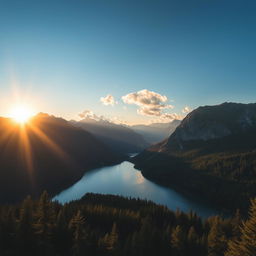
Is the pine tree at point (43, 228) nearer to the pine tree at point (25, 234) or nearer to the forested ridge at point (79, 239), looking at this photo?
the forested ridge at point (79, 239)

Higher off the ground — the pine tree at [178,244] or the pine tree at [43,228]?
the pine tree at [43,228]

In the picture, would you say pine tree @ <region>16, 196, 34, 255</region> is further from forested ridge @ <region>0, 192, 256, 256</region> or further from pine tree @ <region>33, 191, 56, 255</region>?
pine tree @ <region>33, 191, 56, 255</region>

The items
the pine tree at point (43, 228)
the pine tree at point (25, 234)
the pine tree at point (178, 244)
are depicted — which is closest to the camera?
the pine tree at point (25, 234)

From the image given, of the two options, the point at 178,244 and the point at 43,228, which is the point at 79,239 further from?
the point at 178,244

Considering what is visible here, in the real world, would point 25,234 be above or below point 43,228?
below

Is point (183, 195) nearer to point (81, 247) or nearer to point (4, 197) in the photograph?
point (4, 197)

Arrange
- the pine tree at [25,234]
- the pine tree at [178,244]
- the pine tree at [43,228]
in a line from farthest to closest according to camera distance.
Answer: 1. the pine tree at [178,244]
2. the pine tree at [43,228]
3. the pine tree at [25,234]

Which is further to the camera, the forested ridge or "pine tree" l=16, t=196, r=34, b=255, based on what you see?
"pine tree" l=16, t=196, r=34, b=255

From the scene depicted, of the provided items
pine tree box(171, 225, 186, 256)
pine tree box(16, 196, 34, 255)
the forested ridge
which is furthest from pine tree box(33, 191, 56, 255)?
pine tree box(171, 225, 186, 256)

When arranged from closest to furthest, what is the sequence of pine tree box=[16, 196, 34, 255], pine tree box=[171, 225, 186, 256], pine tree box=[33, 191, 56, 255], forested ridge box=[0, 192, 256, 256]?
forested ridge box=[0, 192, 256, 256], pine tree box=[16, 196, 34, 255], pine tree box=[33, 191, 56, 255], pine tree box=[171, 225, 186, 256]

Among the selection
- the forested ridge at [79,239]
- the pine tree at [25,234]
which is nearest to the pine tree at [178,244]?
the forested ridge at [79,239]

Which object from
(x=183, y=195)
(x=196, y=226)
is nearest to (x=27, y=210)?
(x=196, y=226)

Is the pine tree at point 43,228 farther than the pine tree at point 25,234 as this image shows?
Yes

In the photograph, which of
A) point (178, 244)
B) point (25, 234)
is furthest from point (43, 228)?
point (178, 244)
